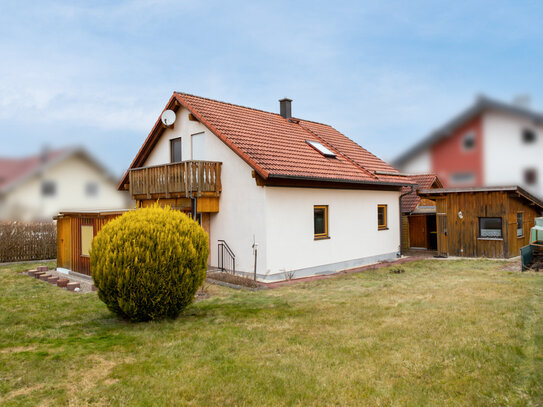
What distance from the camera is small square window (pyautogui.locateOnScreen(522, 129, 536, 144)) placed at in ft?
73.9

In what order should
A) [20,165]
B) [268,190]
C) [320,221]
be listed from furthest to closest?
1. [20,165]
2. [320,221]
3. [268,190]

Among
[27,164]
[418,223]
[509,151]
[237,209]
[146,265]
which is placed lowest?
[146,265]

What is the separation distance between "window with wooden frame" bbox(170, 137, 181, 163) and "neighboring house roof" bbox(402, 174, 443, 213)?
35.1 ft

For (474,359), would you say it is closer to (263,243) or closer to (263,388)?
(263,388)

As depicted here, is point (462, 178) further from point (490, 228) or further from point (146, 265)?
point (146, 265)

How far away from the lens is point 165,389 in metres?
5.09

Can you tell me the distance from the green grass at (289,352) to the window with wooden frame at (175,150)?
7.86 metres

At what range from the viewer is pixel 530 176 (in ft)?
73.8

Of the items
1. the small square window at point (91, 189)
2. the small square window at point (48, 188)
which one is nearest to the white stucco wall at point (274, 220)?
the small square window at point (48, 188)

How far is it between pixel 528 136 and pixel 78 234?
2200cm

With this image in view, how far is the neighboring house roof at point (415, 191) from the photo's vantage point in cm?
2186

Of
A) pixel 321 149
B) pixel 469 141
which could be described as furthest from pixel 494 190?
pixel 469 141

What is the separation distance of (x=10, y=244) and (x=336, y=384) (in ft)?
60.0

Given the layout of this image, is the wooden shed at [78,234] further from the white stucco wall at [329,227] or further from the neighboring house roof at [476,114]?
the neighboring house roof at [476,114]
